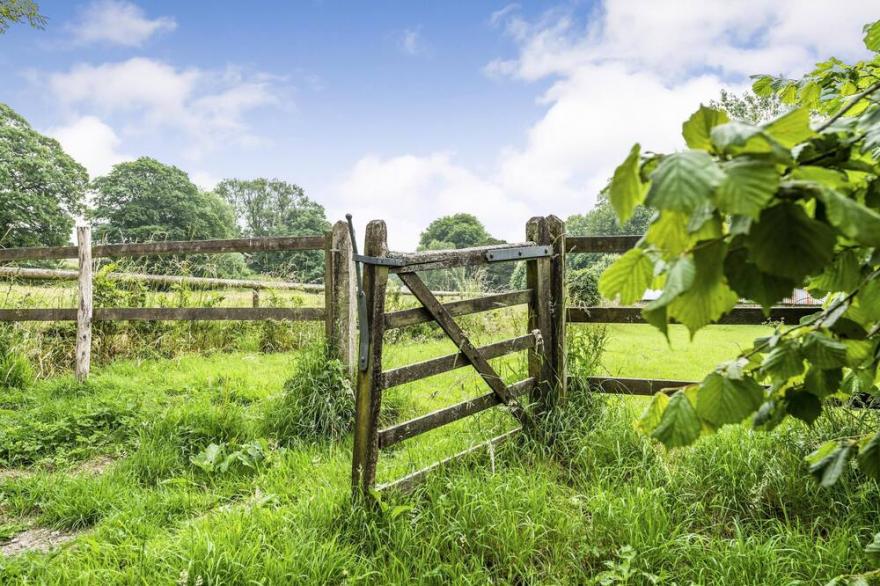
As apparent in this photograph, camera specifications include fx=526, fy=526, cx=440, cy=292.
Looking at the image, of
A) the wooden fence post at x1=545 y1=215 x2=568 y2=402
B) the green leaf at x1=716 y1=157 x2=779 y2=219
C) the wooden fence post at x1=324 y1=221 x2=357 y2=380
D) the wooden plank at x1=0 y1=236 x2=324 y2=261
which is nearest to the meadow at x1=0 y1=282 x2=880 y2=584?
the wooden fence post at x1=545 y1=215 x2=568 y2=402

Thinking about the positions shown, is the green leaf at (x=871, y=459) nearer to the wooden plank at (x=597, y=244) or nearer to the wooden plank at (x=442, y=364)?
the wooden plank at (x=442, y=364)

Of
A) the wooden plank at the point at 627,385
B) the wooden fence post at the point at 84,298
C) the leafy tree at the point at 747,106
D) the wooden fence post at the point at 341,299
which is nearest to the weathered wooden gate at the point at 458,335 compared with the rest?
the wooden plank at the point at 627,385

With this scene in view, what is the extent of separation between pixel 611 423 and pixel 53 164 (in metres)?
45.3

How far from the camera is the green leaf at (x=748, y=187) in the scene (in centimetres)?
59

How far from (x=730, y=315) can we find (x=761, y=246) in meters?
3.58

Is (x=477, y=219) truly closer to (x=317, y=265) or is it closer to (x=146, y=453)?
(x=317, y=265)

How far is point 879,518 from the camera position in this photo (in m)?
2.67

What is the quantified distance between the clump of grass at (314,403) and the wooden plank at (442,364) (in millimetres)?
1445

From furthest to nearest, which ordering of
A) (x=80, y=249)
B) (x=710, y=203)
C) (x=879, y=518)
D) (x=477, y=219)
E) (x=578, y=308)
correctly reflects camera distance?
(x=477, y=219)
(x=80, y=249)
(x=578, y=308)
(x=879, y=518)
(x=710, y=203)

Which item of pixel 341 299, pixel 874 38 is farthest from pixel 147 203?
pixel 874 38

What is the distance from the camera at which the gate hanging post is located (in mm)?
3871

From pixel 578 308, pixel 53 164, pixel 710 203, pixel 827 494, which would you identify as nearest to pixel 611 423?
pixel 578 308

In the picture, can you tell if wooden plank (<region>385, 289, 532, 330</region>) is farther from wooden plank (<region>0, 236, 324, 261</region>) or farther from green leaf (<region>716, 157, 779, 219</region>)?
green leaf (<region>716, 157, 779, 219</region>)

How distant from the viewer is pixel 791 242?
0.66 metres
